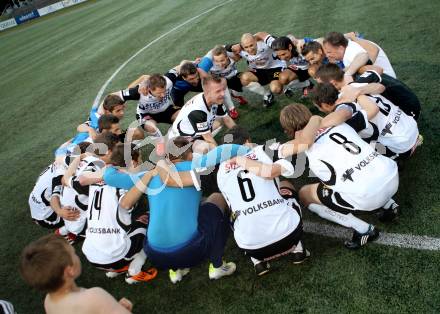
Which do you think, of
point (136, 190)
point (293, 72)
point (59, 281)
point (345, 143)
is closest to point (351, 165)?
point (345, 143)

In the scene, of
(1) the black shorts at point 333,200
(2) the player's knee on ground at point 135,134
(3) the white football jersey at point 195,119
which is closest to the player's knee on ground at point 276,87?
(3) the white football jersey at point 195,119

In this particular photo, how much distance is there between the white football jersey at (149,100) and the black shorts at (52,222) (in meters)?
2.55

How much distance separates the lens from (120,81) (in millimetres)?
11016

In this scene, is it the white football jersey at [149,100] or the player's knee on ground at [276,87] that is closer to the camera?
the white football jersey at [149,100]

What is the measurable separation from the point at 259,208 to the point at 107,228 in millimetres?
1637

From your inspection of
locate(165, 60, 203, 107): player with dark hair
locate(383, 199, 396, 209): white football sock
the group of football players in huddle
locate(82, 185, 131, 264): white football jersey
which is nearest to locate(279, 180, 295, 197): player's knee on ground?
the group of football players in huddle

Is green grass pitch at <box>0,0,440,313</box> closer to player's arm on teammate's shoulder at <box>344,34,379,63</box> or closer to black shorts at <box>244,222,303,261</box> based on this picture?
black shorts at <box>244,222,303,261</box>

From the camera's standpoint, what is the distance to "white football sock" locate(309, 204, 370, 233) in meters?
3.78

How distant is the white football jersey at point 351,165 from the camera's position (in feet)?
11.7

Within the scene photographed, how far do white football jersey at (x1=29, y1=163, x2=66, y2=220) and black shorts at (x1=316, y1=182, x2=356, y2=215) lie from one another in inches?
133

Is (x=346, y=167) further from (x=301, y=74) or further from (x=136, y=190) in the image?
(x=301, y=74)

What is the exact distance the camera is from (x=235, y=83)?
304 inches

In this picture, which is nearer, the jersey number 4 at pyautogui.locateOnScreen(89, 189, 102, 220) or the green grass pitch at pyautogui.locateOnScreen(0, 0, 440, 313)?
the green grass pitch at pyautogui.locateOnScreen(0, 0, 440, 313)

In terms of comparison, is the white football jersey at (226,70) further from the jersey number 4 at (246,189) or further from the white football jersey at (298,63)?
the jersey number 4 at (246,189)
